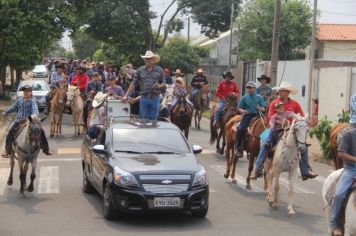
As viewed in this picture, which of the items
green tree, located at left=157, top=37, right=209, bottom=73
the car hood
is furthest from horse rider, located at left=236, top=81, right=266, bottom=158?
green tree, located at left=157, top=37, right=209, bottom=73

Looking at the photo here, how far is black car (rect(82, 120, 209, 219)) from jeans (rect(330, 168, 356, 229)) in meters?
2.88

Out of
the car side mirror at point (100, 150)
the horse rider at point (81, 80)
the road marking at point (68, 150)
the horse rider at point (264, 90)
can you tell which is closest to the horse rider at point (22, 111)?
the car side mirror at point (100, 150)

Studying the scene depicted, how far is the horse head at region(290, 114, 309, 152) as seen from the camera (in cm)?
1103

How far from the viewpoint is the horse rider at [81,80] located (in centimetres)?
2469

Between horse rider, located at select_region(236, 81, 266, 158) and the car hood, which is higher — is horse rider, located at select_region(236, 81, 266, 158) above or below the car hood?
above

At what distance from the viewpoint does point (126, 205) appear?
10.0 m

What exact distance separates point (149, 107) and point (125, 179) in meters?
5.45

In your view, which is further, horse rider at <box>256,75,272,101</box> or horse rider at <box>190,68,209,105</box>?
horse rider at <box>190,68,209,105</box>

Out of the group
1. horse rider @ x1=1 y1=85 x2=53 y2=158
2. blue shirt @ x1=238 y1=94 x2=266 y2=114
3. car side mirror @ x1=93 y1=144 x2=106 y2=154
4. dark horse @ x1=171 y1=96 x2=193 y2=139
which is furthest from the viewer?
dark horse @ x1=171 y1=96 x2=193 y2=139

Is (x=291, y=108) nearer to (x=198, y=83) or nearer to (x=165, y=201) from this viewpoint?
(x=165, y=201)

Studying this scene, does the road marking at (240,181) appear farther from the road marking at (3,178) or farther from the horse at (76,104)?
the horse at (76,104)

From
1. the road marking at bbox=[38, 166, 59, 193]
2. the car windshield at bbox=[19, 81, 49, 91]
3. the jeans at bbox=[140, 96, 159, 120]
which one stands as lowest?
the road marking at bbox=[38, 166, 59, 193]

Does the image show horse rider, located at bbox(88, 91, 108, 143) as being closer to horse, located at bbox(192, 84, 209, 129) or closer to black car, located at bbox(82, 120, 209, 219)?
black car, located at bbox(82, 120, 209, 219)

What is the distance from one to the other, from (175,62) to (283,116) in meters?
35.7
